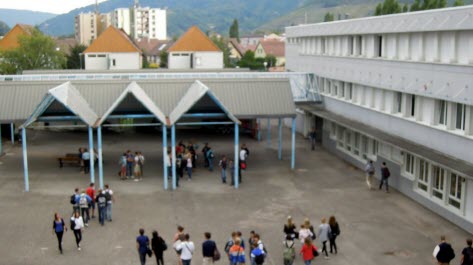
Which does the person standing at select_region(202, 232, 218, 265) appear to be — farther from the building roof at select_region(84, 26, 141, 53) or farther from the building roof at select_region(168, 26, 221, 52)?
the building roof at select_region(168, 26, 221, 52)

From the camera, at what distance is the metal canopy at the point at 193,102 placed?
25.5m

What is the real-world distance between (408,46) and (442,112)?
12.7ft

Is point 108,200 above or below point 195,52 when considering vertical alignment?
below

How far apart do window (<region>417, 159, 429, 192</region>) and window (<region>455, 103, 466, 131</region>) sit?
2495 millimetres

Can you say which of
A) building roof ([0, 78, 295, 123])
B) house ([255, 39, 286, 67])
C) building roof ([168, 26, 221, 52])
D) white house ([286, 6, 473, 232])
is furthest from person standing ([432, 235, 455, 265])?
house ([255, 39, 286, 67])

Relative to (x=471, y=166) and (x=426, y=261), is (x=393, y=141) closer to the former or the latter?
(x=471, y=166)

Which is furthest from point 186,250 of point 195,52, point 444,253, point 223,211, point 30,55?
point 195,52

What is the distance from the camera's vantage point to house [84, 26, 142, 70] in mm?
67062

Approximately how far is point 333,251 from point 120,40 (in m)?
53.9

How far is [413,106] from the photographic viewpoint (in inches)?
985

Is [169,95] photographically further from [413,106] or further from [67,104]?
[413,106]

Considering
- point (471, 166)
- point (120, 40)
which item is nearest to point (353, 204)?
point (471, 166)

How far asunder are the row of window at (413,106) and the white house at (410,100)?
Answer: 0.04m

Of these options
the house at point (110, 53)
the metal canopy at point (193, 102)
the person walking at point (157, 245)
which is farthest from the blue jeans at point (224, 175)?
the house at point (110, 53)
